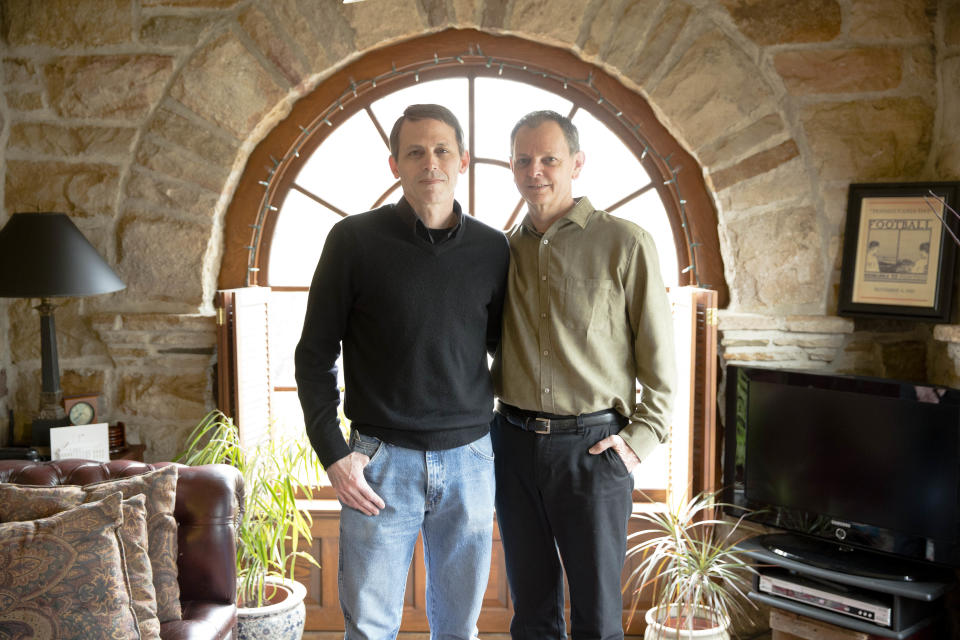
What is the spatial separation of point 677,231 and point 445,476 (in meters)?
1.51

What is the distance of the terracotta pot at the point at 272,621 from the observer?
2543 millimetres

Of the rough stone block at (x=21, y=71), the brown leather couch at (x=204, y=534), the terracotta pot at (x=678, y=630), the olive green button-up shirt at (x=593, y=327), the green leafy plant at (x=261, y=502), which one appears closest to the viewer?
the olive green button-up shirt at (x=593, y=327)

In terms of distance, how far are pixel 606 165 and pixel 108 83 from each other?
5.98 ft

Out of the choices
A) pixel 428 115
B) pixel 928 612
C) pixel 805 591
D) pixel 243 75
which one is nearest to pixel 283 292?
pixel 243 75

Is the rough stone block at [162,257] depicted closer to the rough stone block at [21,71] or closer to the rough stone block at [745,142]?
the rough stone block at [21,71]

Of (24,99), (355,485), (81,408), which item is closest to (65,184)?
(24,99)

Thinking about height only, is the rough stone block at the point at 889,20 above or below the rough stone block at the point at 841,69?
above

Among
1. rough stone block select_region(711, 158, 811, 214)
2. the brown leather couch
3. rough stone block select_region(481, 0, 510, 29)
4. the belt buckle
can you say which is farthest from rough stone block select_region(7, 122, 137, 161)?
rough stone block select_region(711, 158, 811, 214)

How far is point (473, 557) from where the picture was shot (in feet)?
6.44

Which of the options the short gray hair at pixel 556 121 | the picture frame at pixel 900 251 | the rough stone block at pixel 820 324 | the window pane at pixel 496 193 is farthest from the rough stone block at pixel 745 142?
the short gray hair at pixel 556 121

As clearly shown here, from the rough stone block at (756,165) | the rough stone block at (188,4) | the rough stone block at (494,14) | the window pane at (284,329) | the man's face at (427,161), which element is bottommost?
the window pane at (284,329)

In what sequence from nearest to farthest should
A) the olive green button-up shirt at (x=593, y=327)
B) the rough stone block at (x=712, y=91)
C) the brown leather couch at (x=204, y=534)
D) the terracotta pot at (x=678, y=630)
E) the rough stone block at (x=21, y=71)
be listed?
the olive green button-up shirt at (x=593, y=327) → the brown leather couch at (x=204, y=534) → the terracotta pot at (x=678, y=630) → the rough stone block at (x=712, y=91) → the rough stone block at (x=21, y=71)

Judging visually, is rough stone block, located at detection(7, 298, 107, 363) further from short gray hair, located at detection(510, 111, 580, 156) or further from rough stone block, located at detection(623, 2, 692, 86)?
rough stone block, located at detection(623, 2, 692, 86)

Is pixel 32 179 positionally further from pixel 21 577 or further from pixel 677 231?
pixel 677 231
